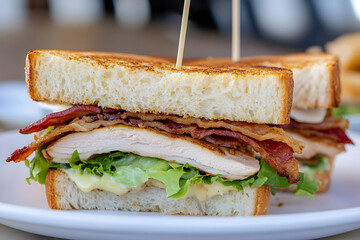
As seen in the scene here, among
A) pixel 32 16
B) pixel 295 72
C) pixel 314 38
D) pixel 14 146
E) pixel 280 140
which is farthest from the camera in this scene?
pixel 32 16

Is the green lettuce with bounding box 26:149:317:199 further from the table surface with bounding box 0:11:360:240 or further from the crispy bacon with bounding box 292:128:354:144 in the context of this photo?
the table surface with bounding box 0:11:360:240

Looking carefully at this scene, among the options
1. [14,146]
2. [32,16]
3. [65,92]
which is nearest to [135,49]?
[32,16]

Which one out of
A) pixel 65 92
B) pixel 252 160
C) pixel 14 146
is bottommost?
pixel 14 146

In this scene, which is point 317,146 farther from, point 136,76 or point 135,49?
point 135,49

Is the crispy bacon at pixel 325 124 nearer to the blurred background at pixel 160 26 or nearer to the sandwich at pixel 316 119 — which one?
the sandwich at pixel 316 119

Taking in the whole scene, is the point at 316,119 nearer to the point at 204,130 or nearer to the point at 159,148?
the point at 204,130

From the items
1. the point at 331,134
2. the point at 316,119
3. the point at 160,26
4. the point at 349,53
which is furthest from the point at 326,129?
the point at 160,26
